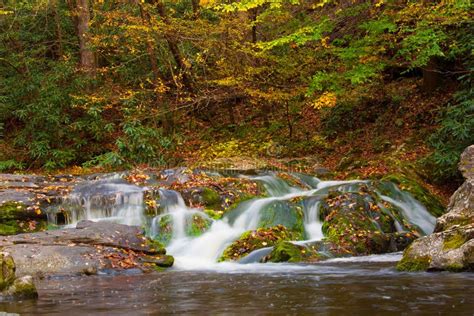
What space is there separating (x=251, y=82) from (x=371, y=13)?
4.03 m

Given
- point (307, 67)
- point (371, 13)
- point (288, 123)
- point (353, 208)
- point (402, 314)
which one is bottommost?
point (402, 314)

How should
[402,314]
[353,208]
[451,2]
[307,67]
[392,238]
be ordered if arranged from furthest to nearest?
[307,67] → [451,2] → [353,208] → [392,238] → [402,314]

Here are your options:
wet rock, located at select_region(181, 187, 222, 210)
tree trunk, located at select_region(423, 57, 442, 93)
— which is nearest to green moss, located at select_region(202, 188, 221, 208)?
wet rock, located at select_region(181, 187, 222, 210)

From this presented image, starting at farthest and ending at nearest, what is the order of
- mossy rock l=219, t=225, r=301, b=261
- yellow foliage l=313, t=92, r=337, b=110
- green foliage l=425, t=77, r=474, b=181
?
yellow foliage l=313, t=92, r=337, b=110, green foliage l=425, t=77, r=474, b=181, mossy rock l=219, t=225, r=301, b=261

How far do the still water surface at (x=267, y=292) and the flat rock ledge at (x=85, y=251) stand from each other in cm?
44

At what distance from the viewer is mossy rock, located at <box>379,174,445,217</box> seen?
1171 cm

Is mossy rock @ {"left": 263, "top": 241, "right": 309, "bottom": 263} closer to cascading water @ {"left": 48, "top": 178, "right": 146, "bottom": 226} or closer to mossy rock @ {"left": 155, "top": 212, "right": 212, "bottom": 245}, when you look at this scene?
mossy rock @ {"left": 155, "top": 212, "right": 212, "bottom": 245}

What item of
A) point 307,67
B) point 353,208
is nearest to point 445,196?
point 353,208

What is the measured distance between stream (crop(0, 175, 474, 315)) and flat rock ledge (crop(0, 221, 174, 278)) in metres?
0.27

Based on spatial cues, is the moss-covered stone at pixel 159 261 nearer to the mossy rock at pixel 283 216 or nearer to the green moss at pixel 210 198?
the mossy rock at pixel 283 216

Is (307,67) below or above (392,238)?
above

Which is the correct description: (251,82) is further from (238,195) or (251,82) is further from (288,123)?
(238,195)

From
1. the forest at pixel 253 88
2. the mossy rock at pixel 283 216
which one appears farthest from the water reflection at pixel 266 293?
the forest at pixel 253 88

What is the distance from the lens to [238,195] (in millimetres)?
12289
